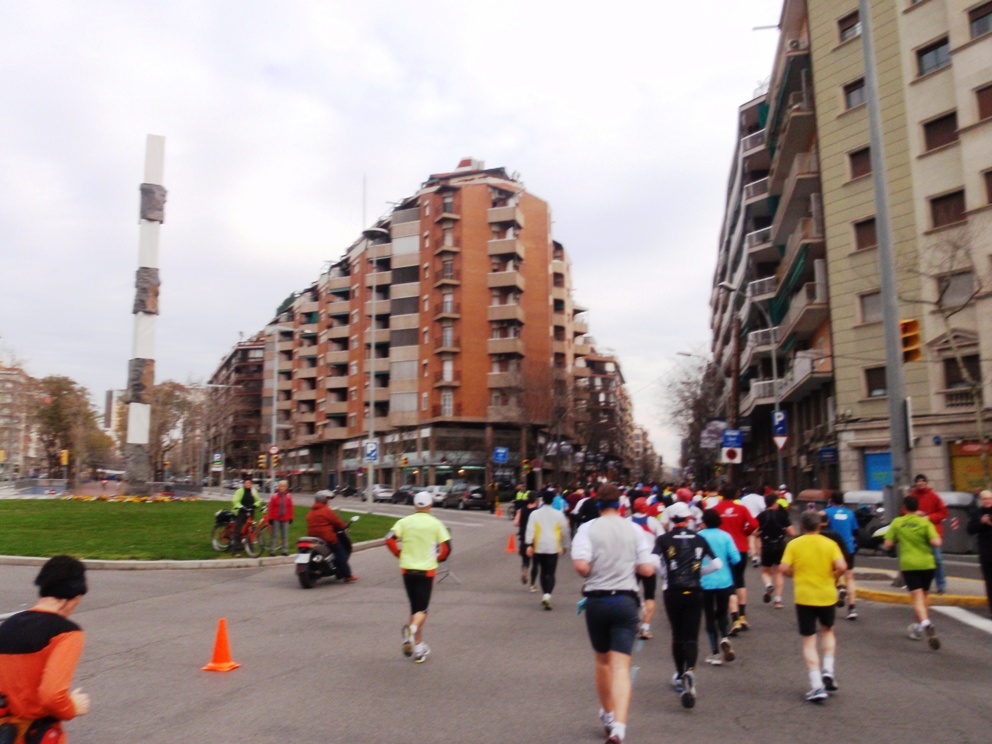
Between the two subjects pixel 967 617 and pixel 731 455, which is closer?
pixel 967 617

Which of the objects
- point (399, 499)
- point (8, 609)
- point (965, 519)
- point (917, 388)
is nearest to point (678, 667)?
point (8, 609)

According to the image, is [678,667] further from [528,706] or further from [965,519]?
[965,519]

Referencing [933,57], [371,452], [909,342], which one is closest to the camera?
[909,342]

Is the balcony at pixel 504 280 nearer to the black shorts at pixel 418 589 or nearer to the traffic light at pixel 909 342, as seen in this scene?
the traffic light at pixel 909 342

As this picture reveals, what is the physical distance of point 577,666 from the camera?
27.3 feet

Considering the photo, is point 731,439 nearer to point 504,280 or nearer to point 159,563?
point 159,563

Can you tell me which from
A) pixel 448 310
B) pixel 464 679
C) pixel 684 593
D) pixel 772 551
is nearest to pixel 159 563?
pixel 464 679

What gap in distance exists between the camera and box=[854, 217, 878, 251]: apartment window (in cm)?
3219

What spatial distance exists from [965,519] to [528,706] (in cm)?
1658

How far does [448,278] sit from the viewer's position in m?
71.5

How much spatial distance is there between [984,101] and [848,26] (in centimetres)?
804

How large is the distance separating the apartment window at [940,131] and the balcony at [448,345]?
44.7 meters

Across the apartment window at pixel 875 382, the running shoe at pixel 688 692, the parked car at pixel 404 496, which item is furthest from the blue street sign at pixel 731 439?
the parked car at pixel 404 496

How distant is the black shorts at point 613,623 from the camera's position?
5.83 m
